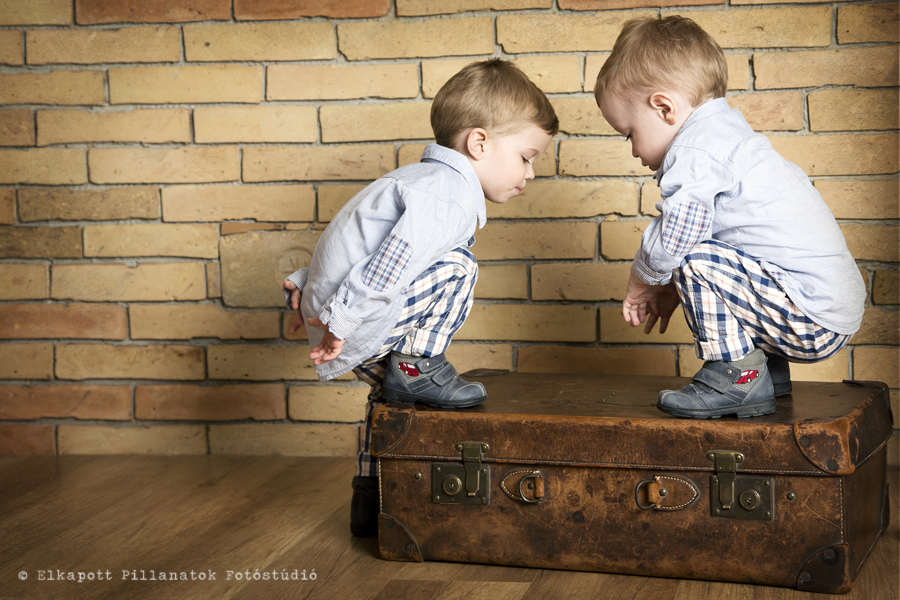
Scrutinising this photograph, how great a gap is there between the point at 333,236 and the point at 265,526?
25.3 inches

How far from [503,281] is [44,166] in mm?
1363

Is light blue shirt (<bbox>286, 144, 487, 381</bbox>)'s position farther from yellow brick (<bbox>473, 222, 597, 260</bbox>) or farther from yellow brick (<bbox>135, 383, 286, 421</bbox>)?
yellow brick (<bbox>135, 383, 286, 421</bbox>)

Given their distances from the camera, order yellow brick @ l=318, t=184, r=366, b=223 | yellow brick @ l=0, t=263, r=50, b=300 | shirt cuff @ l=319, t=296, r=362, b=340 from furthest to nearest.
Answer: yellow brick @ l=0, t=263, r=50, b=300 → yellow brick @ l=318, t=184, r=366, b=223 → shirt cuff @ l=319, t=296, r=362, b=340

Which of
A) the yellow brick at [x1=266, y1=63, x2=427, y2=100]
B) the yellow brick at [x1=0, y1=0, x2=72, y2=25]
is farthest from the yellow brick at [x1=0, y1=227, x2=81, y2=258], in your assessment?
the yellow brick at [x1=266, y1=63, x2=427, y2=100]

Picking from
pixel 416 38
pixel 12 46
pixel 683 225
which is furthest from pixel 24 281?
pixel 683 225

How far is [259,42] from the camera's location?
2.05m

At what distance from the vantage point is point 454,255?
1.47 metres

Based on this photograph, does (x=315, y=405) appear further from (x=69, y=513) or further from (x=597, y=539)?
(x=597, y=539)

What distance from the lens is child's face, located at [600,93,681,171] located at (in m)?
1.41

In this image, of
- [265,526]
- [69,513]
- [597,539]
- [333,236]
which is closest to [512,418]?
[597,539]

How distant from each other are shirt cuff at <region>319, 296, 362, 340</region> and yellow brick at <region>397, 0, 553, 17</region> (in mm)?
1017

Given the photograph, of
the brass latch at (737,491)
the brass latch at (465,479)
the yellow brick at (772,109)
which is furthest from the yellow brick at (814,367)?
the brass latch at (465,479)

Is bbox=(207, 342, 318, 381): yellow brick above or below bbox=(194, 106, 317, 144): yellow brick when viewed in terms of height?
below

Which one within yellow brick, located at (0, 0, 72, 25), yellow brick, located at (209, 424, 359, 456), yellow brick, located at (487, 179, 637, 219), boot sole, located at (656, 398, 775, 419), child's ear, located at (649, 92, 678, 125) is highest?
yellow brick, located at (0, 0, 72, 25)
